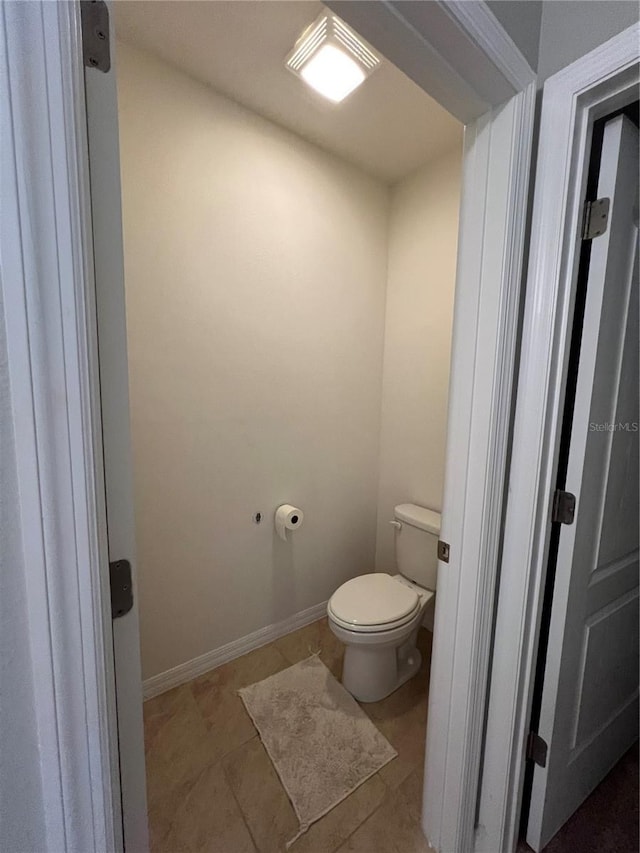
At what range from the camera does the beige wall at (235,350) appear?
1.36 metres

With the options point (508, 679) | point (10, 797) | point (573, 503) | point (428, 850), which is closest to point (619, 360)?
point (573, 503)

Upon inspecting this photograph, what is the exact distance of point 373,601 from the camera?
1.57 metres

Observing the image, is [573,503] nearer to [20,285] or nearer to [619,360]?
[619,360]

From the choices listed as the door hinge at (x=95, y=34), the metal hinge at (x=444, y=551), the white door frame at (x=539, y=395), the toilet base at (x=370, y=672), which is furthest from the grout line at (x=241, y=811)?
the door hinge at (x=95, y=34)

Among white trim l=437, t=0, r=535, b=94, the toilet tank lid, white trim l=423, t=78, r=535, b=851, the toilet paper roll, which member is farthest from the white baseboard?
white trim l=437, t=0, r=535, b=94

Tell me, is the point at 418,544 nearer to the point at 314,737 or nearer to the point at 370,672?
the point at 370,672

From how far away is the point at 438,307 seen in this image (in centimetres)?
181

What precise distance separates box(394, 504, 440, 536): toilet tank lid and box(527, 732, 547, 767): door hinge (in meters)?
Answer: 0.78

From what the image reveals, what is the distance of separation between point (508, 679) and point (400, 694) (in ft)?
2.72

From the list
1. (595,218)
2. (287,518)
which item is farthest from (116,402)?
(287,518)

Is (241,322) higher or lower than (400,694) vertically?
higher

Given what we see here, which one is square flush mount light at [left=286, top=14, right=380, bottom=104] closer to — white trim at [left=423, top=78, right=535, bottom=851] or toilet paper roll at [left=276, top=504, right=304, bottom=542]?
white trim at [left=423, top=78, right=535, bottom=851]

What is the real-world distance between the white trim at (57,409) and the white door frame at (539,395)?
0.91 metres

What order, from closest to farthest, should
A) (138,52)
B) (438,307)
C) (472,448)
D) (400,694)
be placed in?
(472,448) → (138,52) → (400,694) → (438,307)
